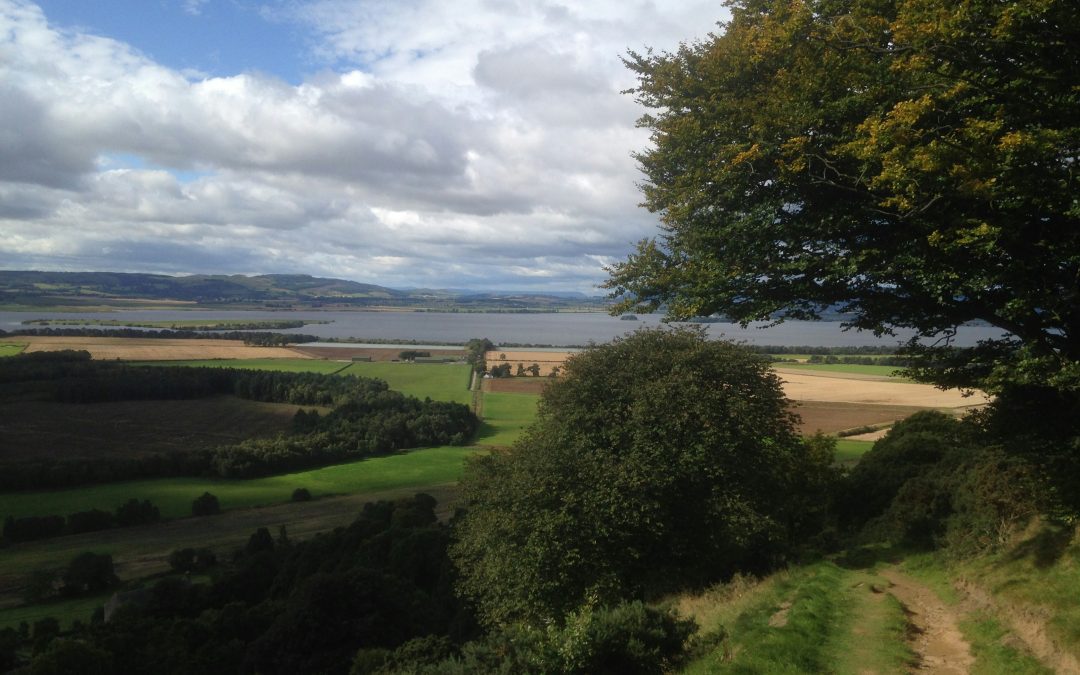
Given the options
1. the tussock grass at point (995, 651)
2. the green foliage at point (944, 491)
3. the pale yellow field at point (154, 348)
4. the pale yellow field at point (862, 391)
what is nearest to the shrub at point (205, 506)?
the pale yellow field at point (862, 391)

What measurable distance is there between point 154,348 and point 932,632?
11135 cm

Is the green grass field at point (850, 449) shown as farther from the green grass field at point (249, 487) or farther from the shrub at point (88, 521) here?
the shrub at point (88, 521)

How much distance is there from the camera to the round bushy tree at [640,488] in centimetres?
1448

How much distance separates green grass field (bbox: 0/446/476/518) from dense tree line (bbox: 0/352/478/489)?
5.24 ft

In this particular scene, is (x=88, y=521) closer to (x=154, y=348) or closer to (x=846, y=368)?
(x=846, y=368)

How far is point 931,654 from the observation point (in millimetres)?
8266

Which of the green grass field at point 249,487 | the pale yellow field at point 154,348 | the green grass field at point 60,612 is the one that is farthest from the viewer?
the pale yellow field at point 154,348

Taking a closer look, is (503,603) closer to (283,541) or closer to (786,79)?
(786,79)

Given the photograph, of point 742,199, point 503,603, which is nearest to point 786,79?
point 742,199

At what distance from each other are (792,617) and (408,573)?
932 inches

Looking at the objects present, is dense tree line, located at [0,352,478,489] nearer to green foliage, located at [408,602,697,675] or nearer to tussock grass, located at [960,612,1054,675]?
green foliage, located at [408,602,697,675]

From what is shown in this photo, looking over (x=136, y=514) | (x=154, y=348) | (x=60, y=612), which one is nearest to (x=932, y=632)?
(x=60, y=612)

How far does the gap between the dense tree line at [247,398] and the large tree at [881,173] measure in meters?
55.5

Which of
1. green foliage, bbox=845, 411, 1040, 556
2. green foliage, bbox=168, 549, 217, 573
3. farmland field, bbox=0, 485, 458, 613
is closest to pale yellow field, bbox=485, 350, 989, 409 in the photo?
farmland field, bbox=0, 485, 458, 613
